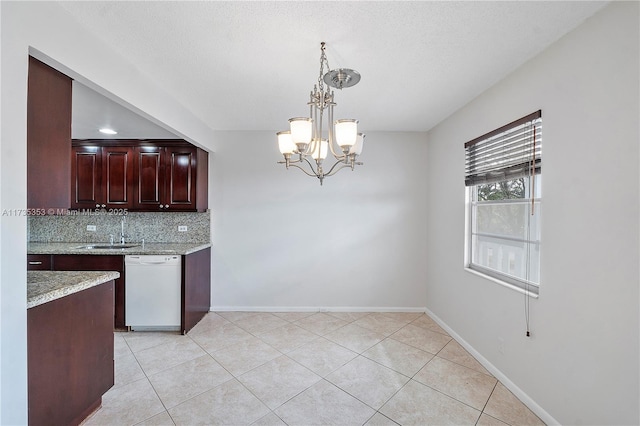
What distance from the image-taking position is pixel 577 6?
1.50 metres

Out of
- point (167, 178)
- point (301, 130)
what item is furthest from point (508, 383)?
point (167, 178)

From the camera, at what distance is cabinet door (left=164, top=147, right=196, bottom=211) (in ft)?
11.9

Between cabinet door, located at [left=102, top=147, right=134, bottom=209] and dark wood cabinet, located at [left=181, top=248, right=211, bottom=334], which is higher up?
cabinet door, located at [left=102, top=147, right=134, bottom=209]

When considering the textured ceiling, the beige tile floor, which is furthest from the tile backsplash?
the textured ceiling

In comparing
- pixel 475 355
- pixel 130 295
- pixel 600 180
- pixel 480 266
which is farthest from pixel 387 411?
pixel 130 295

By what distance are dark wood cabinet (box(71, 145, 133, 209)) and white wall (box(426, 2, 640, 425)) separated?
4.21m

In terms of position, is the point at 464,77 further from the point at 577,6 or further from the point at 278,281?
the point at 278,281

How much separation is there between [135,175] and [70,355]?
253 cm

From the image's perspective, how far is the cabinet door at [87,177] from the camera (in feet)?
11.9

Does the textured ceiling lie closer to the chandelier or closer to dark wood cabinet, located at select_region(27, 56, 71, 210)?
the chandelier

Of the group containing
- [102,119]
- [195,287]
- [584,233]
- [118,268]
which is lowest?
[195,287]

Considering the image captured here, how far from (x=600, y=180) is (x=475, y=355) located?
192cm

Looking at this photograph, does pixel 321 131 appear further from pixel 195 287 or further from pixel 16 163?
pixel 195 287

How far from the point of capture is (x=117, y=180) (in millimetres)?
3639
